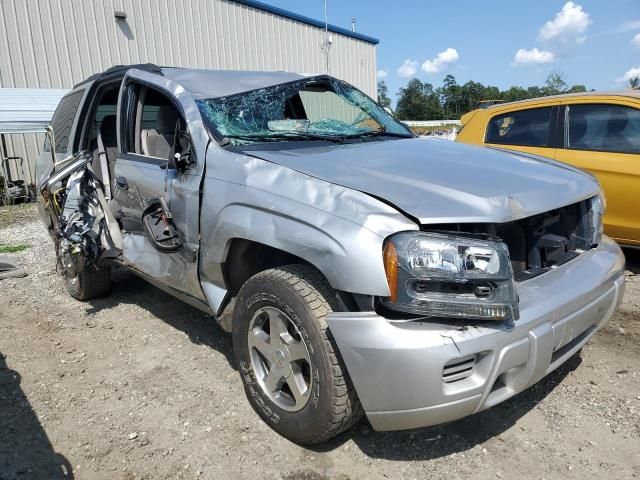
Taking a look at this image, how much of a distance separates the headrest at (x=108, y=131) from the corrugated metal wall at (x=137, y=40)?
8988 mm

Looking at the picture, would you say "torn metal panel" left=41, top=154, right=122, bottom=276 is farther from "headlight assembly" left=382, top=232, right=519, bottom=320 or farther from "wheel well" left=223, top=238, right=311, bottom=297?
"headlight assembly" left=382, top=232, right=519, bottom=320

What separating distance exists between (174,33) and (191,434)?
14.0 meters

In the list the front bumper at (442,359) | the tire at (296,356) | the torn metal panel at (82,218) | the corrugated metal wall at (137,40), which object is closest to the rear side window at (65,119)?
the torn metal panel at (82,218)

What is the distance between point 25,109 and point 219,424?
1015cm

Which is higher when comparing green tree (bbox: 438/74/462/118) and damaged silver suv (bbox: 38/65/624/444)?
green tree (bbox: 438/74/462/118)

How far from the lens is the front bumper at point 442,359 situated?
1.84m

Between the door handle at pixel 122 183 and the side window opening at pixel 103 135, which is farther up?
the side window opening at pixel 103 135

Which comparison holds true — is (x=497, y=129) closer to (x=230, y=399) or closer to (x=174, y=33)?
(x=230, y=399)

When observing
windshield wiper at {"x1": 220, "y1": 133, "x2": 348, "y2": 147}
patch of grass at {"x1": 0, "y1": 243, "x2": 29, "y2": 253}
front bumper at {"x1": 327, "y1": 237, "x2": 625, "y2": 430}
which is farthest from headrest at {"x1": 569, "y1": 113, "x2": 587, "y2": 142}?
patch of grass at {"x1": 0, "y1": 243, "x2": 29, "y2": 253}

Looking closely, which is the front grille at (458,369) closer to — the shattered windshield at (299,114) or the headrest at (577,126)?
the shattered windshield at (299,114)

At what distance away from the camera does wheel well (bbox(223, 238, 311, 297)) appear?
2.55m

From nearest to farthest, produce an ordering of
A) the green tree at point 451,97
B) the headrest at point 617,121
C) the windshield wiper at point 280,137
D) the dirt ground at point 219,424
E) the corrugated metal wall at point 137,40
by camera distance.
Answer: the dirt ground at point 219,424 < the windshield wiper at point 280,137 < the headrest at point 617,121 < the corrugated metal wall at point 137,40 < the green tree at point 451,97

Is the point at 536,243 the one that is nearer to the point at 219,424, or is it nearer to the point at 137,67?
the point at 219,424

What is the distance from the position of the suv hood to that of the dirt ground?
111 cm
